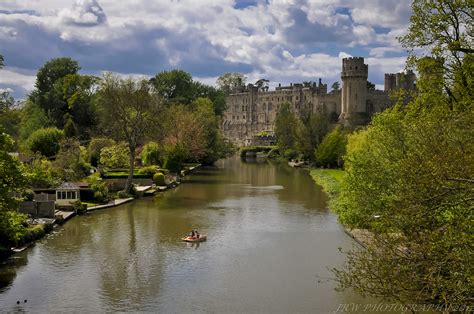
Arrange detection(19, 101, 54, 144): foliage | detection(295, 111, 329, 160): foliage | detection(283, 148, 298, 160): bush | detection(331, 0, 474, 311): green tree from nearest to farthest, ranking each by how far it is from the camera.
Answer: detection(331, 0, 474, 311): green tree < detection(19, 101, 54, 144): foliage < detection(295, 111, 329, 160): foliage < detection(283, 148, 298, 160): bush

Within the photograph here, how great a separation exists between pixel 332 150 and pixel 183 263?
164 feet

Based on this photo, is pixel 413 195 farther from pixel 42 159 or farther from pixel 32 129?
pixel 32 129

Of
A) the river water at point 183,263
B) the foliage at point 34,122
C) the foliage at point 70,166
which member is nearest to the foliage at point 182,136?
the foliage at point 70,166

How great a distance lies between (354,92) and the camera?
354 feet

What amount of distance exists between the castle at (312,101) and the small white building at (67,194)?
7266 cm

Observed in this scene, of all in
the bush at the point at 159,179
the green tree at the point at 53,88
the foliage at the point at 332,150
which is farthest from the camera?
the green tree at the point at 53,88

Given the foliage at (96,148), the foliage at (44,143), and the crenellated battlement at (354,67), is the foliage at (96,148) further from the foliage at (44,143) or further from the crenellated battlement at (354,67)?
the crenellated battlement at (354,67)

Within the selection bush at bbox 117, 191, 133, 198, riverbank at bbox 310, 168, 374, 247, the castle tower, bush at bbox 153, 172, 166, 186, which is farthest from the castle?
bush at bbox 117, 191, 133, 198

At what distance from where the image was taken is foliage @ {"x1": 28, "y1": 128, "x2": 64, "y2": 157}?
2190 inches

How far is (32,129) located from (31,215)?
3905 centimetres

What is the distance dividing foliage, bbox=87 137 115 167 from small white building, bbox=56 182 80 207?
68.5 ft

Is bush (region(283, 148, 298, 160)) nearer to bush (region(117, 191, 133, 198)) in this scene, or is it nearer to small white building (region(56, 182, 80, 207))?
bush (region(117, 191, 133, 198))

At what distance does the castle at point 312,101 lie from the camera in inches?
4235

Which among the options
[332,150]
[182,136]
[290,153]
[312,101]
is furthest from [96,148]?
[312,101]
